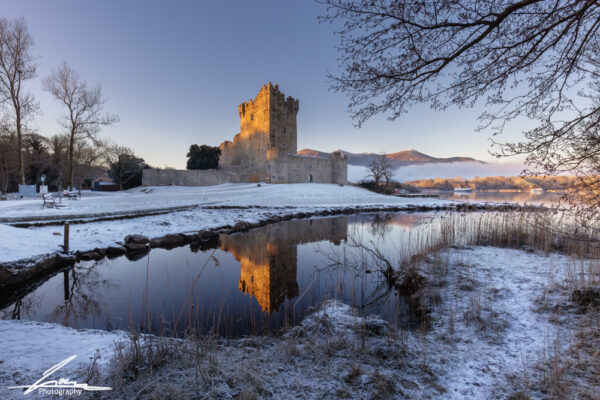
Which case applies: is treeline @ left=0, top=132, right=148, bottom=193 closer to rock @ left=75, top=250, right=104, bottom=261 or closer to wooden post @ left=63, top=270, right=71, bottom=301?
rock @ left=75, top=250, right=104, bottom=261

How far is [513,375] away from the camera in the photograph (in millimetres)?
2303

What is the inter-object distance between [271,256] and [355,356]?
5.52 meters

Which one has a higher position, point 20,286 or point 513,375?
point 513,375

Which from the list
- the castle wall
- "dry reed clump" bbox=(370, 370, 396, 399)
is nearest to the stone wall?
the castle wall

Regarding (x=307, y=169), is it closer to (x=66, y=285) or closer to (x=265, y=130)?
(x=265, y=130)

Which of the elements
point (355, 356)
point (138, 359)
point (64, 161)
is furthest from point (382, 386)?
point (64, 161)

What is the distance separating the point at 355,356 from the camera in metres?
2.71

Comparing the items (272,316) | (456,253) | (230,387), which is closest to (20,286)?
(272,316)

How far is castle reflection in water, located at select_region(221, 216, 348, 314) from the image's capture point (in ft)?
17.6

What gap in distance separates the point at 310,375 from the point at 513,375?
1787 millimetres

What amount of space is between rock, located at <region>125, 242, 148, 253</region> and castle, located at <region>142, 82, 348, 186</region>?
24.6 m

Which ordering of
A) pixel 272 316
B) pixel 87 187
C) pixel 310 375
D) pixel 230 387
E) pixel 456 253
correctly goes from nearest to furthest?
pixel 230 387 < pixel 310 375 < pixel 272 316 < pixel 456 253 < pixel 87 187

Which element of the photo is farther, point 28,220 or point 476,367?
point 28,220

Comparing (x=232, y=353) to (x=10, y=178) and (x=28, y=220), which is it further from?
(x=10, y=178)
